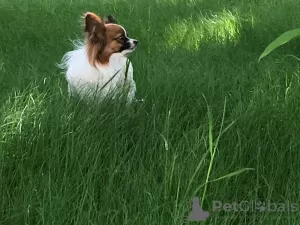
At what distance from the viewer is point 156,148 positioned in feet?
6.50

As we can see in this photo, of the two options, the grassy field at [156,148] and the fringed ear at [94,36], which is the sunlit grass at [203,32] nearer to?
the grassy field at [156,148]

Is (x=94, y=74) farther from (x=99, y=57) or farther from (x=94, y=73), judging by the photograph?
(x=99, y=57)

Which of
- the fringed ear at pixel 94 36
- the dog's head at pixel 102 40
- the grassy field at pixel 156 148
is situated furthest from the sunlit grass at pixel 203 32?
the fringed ear at pixel 94 36

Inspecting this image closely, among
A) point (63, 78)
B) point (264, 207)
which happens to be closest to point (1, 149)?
point (264, 207)

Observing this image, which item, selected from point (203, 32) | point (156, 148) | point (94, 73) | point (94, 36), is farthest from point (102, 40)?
point (203, 32)

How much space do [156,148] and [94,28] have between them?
1.16 metres

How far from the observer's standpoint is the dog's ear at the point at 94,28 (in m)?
2.85

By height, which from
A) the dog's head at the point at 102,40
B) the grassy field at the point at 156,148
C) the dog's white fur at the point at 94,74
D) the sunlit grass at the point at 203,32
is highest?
the sunlit grass at the point at 203,32

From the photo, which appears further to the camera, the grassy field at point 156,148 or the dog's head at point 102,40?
the dog's head at point 102,40

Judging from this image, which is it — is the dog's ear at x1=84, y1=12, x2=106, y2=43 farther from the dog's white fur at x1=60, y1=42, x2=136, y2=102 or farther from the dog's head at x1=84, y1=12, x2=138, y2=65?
the dog's white fur at x1=60, y1=42, x2=136, y2=102

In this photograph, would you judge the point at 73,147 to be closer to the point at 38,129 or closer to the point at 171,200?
the point at 38,129

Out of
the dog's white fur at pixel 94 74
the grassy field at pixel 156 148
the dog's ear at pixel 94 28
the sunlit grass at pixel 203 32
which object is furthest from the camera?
the sunlit grass at pixel 203 32

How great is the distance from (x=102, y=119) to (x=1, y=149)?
1.56 feet

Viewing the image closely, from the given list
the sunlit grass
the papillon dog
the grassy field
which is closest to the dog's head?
the papillon dog
